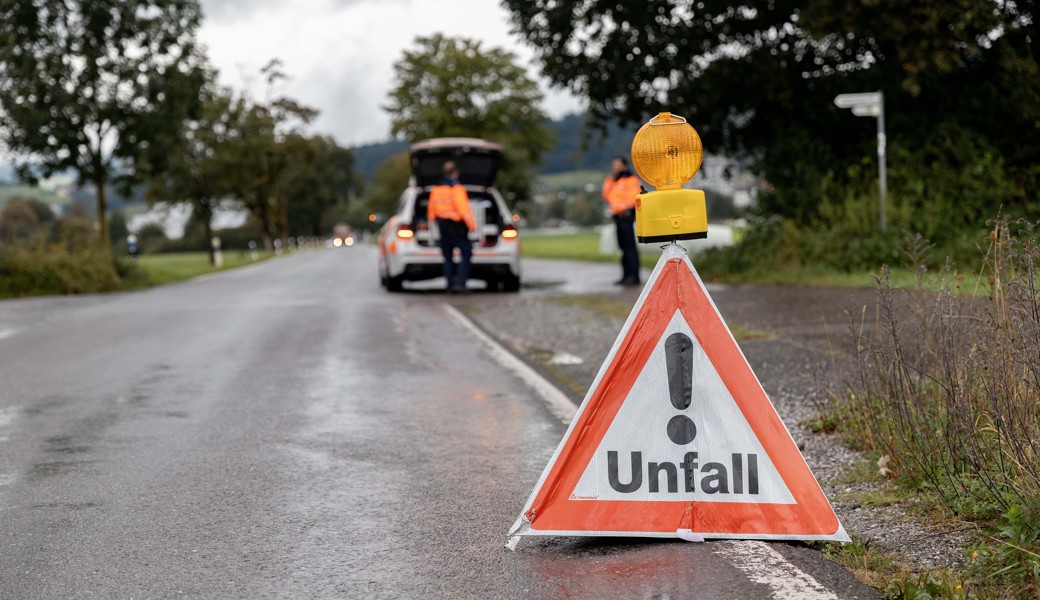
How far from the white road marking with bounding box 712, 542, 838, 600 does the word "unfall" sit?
22cm

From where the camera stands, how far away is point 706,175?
856 inches

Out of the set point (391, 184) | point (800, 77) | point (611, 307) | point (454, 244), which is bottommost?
point (611, 307)

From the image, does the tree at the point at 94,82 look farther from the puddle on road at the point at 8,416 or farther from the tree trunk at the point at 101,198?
the puddle on road at the point at 8,416

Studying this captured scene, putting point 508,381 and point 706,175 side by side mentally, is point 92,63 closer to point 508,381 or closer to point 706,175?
point 706,175

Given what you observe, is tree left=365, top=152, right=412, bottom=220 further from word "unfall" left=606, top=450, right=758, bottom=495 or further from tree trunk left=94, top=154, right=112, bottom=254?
word "unfall" left=606, top=450, right=758, bottom=495

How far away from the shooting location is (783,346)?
1022 centimetres

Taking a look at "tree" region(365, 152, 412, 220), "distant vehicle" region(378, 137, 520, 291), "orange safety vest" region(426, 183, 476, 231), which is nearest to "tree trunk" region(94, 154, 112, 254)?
"distant vehicle" region(378, 137, 520, 291)

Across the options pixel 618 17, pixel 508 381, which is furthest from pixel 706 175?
pixel 508 381

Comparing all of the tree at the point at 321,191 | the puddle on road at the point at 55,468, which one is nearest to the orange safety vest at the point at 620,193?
the puddle on road at the point at 55,468

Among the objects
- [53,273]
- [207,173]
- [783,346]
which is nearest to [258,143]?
[207,173]

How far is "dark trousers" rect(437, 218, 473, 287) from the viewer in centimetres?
1895

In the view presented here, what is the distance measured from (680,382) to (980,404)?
1501 mm

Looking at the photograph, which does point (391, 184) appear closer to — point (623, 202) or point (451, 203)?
point (451, 203)

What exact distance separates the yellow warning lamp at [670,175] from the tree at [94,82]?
2602 centimetres
